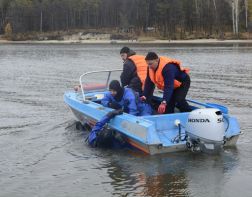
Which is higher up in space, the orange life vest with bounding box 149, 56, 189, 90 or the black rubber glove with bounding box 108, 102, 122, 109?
the orange life vest with bounding box 149, 56, 189, 90

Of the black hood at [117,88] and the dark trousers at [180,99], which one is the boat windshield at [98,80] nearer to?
the black hood at [117,88]

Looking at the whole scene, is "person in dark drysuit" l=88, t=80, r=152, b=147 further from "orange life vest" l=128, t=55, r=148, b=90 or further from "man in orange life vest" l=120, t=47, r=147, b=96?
"orange life vest" l=128, t=55, r=148, b=90

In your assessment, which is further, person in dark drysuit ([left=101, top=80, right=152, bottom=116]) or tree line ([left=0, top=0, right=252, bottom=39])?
tree line ([left=0, top=0, right=252, bottom=39])

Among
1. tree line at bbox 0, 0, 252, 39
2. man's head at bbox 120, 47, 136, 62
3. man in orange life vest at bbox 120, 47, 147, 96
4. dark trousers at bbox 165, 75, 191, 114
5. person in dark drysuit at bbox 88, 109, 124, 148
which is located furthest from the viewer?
tree line at bbox 0, 0, 252, 39

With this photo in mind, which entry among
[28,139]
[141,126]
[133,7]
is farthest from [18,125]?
[133,7]

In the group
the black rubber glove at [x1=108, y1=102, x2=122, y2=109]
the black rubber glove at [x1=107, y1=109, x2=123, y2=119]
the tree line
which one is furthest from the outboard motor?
the tree line

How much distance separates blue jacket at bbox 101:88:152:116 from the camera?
9430 mm

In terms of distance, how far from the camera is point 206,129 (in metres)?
8.15

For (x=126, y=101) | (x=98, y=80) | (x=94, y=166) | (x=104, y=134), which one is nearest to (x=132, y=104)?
(x=126, y=101)

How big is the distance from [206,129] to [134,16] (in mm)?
90015

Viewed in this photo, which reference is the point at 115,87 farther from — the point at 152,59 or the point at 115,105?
the point at 152,59

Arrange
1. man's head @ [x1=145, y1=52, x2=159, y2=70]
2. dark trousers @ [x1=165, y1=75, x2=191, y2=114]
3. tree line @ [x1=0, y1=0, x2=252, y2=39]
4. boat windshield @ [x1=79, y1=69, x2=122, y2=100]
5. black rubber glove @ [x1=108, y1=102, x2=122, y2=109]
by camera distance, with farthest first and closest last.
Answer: tree line @ [x1=0, y1=0, x2=252, y2=39] < boat windshield @ [x1=79, y1=69, x2=122, y2=100] < black rubber glove @ [x1=108, y1=102, x2=122, y2=109] < dark trousers @ [x1=165, y1=75, x2=191, y2=114] < man's head @ [x1=145, y1=52, x2=159, y2=70]

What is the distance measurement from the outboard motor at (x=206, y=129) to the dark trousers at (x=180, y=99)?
3.34 feet

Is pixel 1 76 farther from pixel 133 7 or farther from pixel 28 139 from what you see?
pixel 133 7
